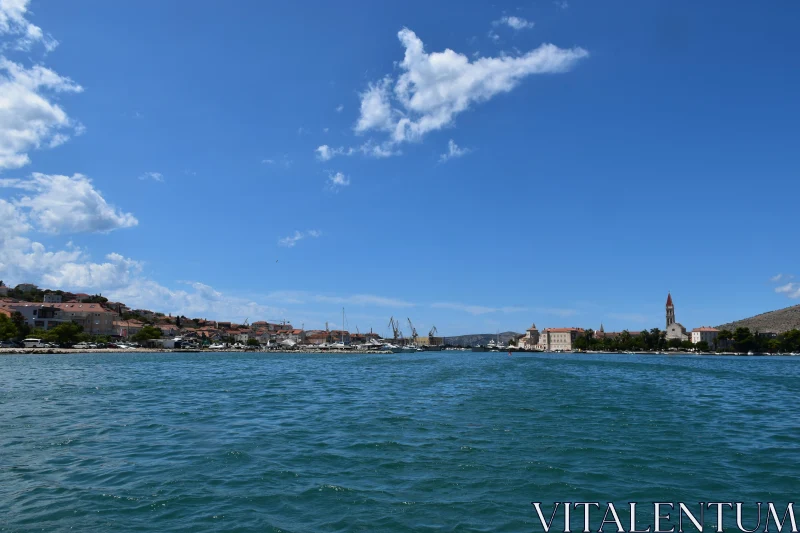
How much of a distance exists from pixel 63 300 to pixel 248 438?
175294 millimetres

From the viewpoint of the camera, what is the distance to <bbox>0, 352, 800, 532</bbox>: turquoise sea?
9586 mm

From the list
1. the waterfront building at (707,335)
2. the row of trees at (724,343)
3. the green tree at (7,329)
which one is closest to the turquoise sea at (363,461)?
the green tree at (7,329)

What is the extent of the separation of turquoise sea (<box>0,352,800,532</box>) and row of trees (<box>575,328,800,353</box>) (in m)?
166

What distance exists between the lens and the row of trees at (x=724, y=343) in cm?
16512

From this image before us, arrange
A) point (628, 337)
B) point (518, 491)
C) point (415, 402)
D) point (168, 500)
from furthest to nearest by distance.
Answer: point (628, 337), point (415, 402), point (518, 491), point (168, 500)

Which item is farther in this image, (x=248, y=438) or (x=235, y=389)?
(x=235, y=389)

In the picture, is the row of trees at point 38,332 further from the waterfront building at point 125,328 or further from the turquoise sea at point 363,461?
the turquoise sea at point 363,461

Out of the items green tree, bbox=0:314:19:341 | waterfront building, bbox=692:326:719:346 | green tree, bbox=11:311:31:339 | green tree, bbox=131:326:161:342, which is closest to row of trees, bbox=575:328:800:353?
waterfront building, bbox=692:326:719:346

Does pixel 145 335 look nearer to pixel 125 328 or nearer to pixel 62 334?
pixel 125 328

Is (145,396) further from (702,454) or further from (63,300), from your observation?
(63,300)

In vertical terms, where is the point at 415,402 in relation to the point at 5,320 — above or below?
below

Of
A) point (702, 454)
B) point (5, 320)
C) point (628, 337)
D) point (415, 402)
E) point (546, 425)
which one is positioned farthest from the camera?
point (628, 337)

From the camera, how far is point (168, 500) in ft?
33.4

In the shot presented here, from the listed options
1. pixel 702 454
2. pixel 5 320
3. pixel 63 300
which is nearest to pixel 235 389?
pixel 702 454
